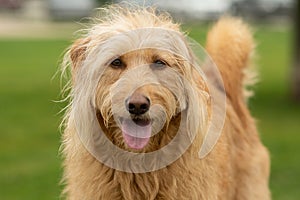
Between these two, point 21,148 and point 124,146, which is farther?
point 21,148

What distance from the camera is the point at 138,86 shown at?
16.5ft

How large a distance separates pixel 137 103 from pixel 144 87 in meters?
0.15

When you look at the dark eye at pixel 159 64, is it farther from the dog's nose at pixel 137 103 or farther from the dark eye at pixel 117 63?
the dog's nose at pixel 137 103

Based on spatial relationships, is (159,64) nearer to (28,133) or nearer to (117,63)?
(117,63)

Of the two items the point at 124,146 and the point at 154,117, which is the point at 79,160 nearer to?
the point at 124,146

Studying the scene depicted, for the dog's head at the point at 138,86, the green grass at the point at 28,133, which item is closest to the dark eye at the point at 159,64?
the dog's head at the point at 138,86

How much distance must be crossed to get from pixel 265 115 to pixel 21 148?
204 inches

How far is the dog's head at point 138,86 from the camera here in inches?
199

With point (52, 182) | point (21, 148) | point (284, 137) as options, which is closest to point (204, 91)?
point (52, 182)

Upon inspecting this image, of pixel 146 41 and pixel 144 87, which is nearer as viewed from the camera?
pixel 144 87

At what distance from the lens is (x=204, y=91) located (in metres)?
5.55

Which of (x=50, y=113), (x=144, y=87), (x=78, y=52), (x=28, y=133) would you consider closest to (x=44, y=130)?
(x=28, y=133)

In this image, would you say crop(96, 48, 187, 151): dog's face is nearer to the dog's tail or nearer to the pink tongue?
the pink tongue

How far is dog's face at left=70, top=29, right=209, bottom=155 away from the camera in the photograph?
199 inches
